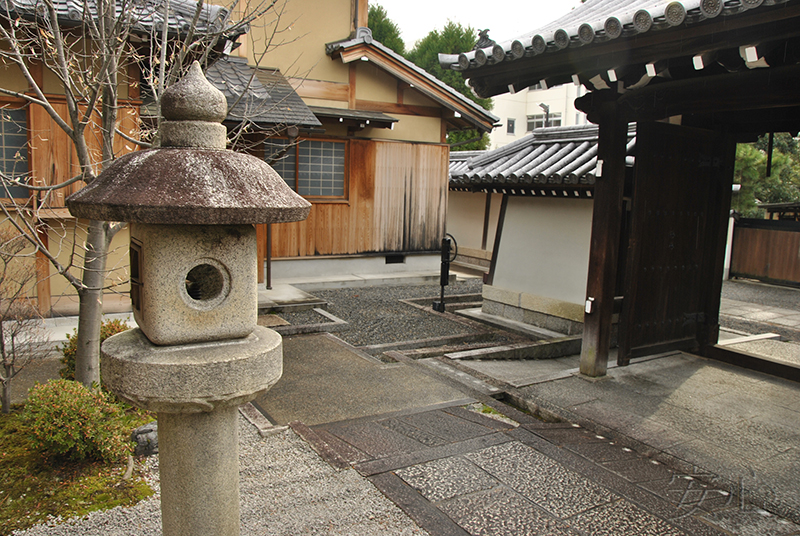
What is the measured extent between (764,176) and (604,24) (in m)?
17.0

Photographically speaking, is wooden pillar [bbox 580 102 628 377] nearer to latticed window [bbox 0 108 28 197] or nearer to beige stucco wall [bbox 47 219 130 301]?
beige stucco wall [bbox 47 219 130 301]

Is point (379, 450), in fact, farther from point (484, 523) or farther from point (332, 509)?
point (484, 523)

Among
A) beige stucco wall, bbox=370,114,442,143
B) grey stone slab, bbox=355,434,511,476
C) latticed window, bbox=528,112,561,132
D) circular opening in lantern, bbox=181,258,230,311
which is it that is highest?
latticed window, bbox=528,112,561,132

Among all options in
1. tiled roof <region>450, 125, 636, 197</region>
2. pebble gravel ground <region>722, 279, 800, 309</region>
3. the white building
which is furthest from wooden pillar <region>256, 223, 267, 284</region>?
the white building

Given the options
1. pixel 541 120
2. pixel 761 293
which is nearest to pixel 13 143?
pixel 761 293

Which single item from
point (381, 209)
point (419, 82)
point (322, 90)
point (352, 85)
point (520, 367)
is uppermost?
point (419, 82)

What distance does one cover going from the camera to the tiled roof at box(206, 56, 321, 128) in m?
10.2

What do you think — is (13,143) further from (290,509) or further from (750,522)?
(750,522)

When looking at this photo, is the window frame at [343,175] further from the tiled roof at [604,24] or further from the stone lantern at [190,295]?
the stone lantern at [190,295]

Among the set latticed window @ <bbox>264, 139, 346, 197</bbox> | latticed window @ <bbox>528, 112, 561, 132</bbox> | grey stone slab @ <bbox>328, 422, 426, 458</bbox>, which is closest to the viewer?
grey stone slab @ <bbox>328, 422, 426, 458</bbox>

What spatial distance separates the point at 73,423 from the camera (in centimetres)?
418

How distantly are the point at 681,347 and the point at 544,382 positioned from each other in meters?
2.66

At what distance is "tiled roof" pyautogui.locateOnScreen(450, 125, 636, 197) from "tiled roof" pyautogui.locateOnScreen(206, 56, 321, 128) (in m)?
3.54

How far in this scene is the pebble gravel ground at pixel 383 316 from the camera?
941cm
